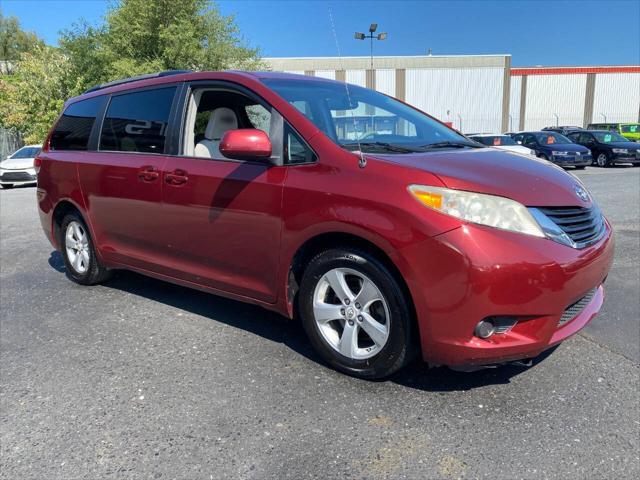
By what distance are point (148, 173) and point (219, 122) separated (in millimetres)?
691

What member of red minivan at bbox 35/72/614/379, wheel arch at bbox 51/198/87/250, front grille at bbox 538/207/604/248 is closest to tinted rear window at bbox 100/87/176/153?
red minivan at bbox 35/72/614/379

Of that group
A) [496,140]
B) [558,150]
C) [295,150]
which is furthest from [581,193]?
[558,150]

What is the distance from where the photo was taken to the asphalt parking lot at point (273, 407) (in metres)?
2.38

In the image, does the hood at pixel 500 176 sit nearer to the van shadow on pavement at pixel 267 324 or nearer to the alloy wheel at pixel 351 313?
the alloy wheel at pixel 351 313

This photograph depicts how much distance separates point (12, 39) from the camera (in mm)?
56750

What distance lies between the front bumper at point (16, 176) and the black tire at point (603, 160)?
21.4 meters

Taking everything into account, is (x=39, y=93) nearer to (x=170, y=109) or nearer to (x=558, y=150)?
(x=558, y=150)

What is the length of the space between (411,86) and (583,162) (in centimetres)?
2912

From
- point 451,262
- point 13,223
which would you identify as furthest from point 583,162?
point 451,262

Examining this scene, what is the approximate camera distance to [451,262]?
2.56m

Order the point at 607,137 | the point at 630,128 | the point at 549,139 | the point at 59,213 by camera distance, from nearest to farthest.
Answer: the point at 59,213 → the point at 549,139 → the point at 607,137 → the point at 630,128

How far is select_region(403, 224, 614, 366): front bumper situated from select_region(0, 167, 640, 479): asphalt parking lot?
1.21ft

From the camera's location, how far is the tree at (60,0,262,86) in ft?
76.3

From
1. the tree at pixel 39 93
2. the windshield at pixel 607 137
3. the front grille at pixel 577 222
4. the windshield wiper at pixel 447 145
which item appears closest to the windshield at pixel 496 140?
the windshield at pixel 607 137
